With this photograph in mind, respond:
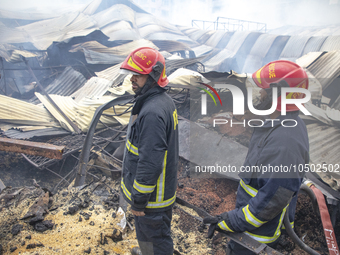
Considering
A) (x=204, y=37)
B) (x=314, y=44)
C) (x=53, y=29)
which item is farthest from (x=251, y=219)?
(x=204, y=37)

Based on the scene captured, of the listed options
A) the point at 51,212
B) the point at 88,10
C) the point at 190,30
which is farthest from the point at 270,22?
the point at 51,212

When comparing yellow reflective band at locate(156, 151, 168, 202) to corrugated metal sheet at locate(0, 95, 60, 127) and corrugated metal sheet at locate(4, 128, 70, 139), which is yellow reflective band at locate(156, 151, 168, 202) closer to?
corrugated metal sheet at locate(4, 128, 70, 139)

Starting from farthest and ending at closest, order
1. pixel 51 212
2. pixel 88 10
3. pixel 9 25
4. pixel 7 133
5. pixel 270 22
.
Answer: pixel 270 22 < pixel 88 10 < pixel 9 25 < pixel 7 133 < pixel 51 212

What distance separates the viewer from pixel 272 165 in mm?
1355

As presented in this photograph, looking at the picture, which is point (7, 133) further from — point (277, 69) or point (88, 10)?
point (88, 10)

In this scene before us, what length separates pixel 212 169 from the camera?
4059mm

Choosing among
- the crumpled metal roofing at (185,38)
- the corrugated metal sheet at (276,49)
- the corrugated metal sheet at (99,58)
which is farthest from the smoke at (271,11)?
the corrugated metal sheet at (99,58)

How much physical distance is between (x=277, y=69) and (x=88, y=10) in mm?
25301

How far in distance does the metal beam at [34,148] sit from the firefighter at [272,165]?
1840mm

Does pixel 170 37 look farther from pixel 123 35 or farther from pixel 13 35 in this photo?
pixel 13 35

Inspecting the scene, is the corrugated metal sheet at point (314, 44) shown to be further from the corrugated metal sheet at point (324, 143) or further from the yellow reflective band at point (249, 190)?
the yellow reflective band at point (249, 190)

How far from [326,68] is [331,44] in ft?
21.1

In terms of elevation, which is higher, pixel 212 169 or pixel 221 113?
pixel 221 113

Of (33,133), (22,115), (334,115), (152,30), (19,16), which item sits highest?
(19,16)
